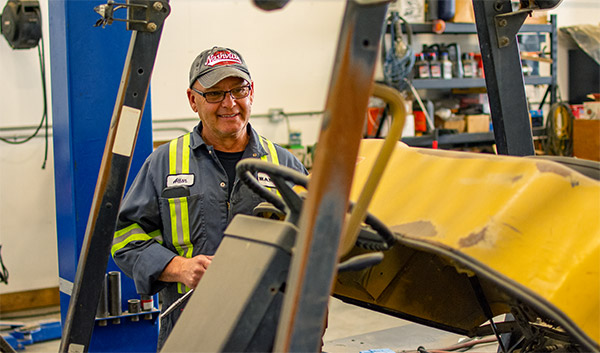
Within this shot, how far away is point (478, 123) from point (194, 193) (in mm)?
5339

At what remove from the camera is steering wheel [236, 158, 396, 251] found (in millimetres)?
1319

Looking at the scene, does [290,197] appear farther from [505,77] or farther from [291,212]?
[505,77]

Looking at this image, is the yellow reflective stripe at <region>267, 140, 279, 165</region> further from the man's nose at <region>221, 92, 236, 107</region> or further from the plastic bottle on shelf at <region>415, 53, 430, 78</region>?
the plastic bottle on shelf at <region>415, 53, 430, 78</region>

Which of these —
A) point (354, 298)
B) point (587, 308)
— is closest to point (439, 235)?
point (587, 308)

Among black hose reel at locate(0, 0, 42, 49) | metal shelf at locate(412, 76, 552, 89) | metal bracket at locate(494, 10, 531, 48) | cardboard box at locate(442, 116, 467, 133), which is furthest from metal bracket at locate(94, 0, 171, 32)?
cardboard box at locate(442, 116, 467, 133)

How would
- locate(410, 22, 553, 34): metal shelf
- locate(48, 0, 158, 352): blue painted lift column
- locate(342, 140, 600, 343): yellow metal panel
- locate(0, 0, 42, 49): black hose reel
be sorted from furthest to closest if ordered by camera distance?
locate(410, 22, 553, 34): metal shelf → locate(0, 0, 42, 49): black hose reel → locate(48, 0, 158, 352): blue painted lift column → locate(342, 140, 600, 343): yellow metal panel

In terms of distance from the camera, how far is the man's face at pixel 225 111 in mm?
2508

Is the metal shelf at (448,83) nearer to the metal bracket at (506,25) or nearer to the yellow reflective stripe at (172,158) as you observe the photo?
the yellow reflective stripe at (172,158)

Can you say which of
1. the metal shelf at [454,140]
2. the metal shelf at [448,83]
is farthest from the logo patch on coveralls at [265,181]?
the metal shelf at [448,83]

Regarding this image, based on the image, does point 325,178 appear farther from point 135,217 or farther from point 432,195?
point 135,217

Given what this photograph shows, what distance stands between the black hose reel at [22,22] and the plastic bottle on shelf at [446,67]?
3.96m

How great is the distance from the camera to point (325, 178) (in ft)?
3.32

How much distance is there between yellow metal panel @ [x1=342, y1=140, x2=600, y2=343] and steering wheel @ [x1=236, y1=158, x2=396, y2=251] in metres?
0.05

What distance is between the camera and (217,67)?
2.48 metres
